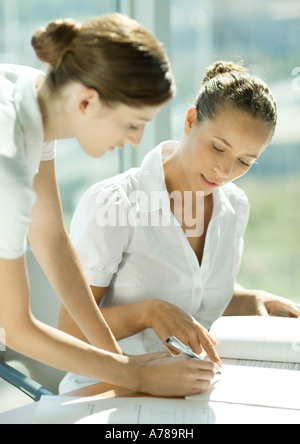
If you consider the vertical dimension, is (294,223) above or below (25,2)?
below

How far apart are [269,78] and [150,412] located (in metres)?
2.59

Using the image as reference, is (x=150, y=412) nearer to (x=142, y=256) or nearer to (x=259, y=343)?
(x=259, y=343)

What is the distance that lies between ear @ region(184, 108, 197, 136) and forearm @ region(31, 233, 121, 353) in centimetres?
40

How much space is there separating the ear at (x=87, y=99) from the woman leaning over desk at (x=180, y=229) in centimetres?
46

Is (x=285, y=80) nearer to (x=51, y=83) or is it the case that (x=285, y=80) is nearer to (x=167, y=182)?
(x=167, y=182)

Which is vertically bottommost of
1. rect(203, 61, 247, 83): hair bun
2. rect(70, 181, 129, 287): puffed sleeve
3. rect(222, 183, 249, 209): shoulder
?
rect(222, 183, 249, 209): shoulder

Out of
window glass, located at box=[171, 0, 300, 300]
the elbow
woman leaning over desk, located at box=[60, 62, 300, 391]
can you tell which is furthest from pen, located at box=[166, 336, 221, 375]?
window glass, located at box=[171, 0, 300, 300]

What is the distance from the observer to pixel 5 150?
81cm

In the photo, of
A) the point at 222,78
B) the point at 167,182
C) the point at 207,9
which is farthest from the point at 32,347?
the point at 207,9

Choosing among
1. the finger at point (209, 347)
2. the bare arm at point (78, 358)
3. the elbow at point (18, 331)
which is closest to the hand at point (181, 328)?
the finger at point (209, 347)

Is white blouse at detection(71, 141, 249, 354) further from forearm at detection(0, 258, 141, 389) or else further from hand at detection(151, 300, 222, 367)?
forearm at detection(0, 258, 141, 389)

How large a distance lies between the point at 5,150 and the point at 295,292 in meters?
3.25

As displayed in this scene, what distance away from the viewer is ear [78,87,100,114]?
2.71 feet

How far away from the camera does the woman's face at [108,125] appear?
85 cm
